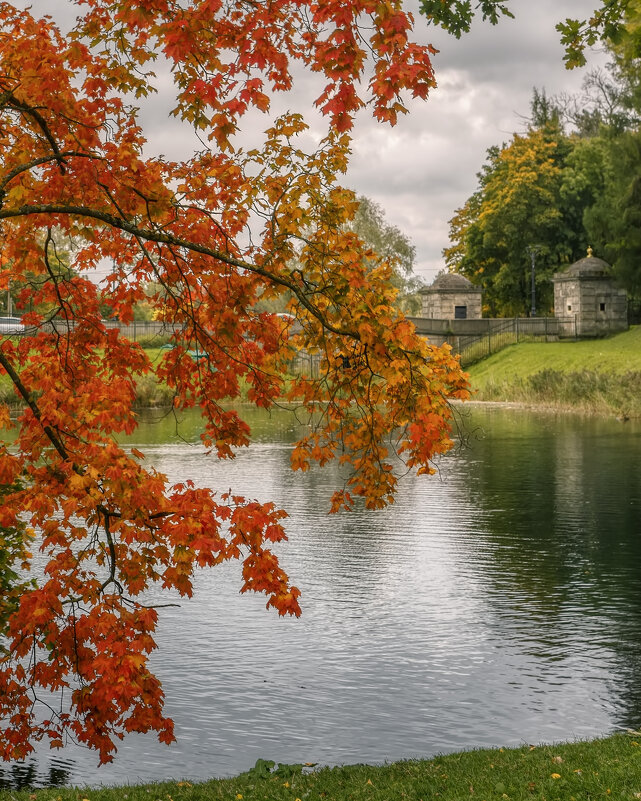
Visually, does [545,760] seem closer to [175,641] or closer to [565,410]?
[175,641]

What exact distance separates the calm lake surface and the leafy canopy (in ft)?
6.21

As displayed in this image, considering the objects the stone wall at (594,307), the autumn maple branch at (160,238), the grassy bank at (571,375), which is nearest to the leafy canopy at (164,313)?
the autumn maple branch at (160,238)

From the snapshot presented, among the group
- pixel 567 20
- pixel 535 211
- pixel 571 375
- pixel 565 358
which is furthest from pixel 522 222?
pixel 567 20

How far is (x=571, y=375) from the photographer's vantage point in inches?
2089

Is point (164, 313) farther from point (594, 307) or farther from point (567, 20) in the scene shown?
point (594, 307)

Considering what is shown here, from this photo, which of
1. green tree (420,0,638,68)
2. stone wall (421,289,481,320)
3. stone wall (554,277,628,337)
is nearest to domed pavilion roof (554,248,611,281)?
stone wall (554,277,628,337)

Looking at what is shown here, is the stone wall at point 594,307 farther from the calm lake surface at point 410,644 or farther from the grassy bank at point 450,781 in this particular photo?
the grassy bank at point 450,781

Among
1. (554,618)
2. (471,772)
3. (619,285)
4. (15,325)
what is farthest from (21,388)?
(15,325)

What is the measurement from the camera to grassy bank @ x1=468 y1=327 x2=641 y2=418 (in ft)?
160

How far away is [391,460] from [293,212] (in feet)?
85.2

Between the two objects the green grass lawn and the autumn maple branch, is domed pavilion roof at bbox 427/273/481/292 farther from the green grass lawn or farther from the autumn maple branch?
the autumn maple branch

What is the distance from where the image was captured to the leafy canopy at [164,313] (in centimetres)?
920

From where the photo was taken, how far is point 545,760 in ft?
32.0

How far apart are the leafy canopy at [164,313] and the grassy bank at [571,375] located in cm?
3516
